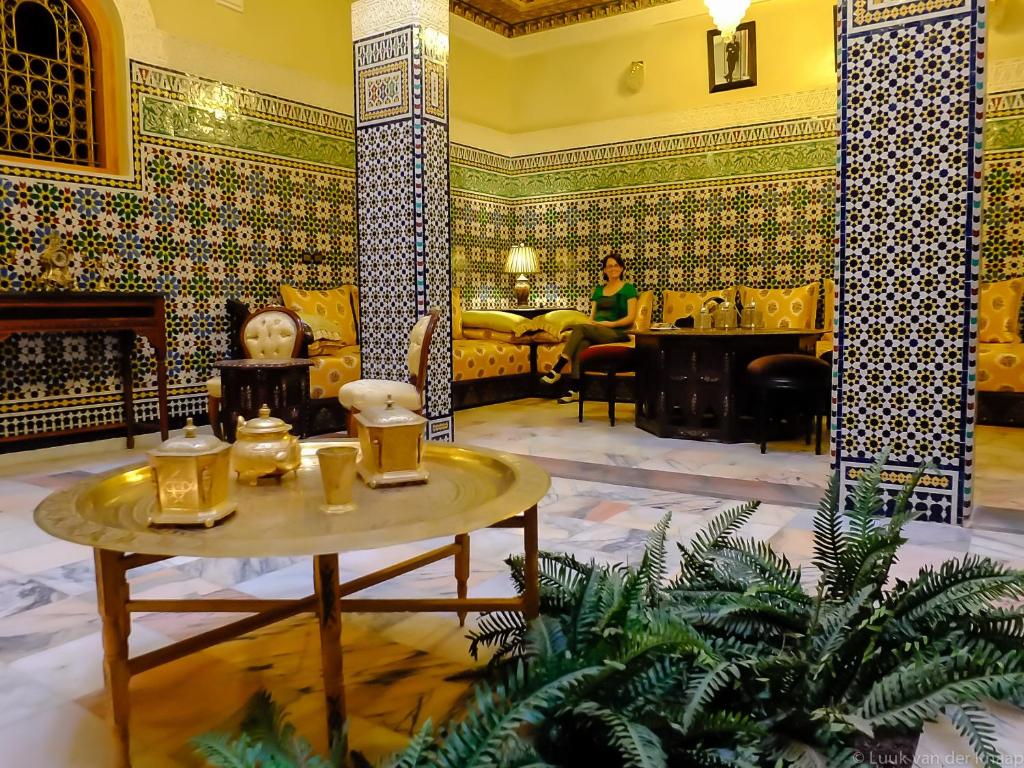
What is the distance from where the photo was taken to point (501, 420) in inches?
295

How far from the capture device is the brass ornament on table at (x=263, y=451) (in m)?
2.05

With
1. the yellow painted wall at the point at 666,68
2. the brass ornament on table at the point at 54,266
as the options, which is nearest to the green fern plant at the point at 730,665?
the brass ornament on table at the point at 54,266

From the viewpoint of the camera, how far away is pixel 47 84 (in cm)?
583

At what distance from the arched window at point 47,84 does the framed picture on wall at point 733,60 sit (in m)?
6.29

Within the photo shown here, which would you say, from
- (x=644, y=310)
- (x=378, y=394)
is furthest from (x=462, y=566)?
(x=644, y=310)

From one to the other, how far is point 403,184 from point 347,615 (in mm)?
3823

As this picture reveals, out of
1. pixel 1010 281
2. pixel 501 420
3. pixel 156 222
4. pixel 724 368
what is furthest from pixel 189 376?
pixel 1010 281

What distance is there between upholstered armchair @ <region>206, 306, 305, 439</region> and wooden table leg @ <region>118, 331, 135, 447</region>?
2.14 ft

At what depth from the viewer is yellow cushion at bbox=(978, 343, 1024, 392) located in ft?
21.9

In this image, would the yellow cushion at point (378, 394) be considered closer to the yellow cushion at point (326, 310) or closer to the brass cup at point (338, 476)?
the yellow cushion at point (326, 310)

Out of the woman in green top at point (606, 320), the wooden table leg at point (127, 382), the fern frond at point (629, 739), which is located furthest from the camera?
the woman in green top at point (606, 320)

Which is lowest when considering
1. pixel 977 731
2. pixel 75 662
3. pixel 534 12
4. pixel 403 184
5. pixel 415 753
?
pixel 75 662

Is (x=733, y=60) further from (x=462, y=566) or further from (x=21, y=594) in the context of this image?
(x=21, y=594)

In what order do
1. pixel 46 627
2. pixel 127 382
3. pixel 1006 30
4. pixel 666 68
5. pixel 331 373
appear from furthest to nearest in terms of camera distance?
pixel 666 68 < pixel 1006 30 < pixel 331 373 < pixel 127 382 < pixel 46 627
